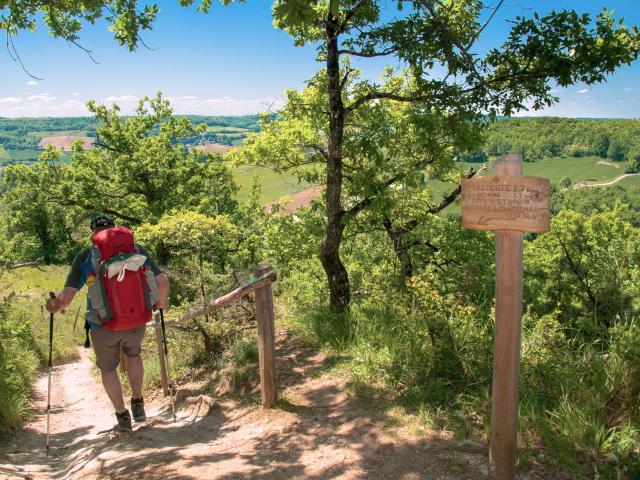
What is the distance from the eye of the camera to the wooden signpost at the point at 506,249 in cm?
262

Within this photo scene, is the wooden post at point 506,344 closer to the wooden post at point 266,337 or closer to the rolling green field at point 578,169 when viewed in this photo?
the wooden post at point 266,337

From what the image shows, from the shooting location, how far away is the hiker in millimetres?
3900

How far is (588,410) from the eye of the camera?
10.6ft

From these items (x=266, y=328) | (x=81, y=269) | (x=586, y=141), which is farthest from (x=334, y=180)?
(x=586, y=141)

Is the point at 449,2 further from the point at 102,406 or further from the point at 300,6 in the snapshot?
the point at 102,406

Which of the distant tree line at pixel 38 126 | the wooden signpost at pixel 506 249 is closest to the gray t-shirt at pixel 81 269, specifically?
the wooden signpost at pixel 506 249

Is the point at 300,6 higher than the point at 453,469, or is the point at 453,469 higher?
the point at 300,6

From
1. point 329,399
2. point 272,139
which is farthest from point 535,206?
point 272,139

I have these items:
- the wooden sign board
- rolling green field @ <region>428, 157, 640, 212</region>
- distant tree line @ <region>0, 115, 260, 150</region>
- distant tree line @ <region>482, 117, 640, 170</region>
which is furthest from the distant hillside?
the wooden sign board

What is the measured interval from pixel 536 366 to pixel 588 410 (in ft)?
2.17

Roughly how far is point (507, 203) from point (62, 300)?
3.59 meters

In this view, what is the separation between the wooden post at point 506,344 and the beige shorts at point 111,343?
120 inches

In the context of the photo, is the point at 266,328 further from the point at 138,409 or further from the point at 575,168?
the point at 575,168

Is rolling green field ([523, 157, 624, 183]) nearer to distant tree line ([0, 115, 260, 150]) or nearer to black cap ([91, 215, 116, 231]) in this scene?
distant tree line ([0, 115, 260, 150])
